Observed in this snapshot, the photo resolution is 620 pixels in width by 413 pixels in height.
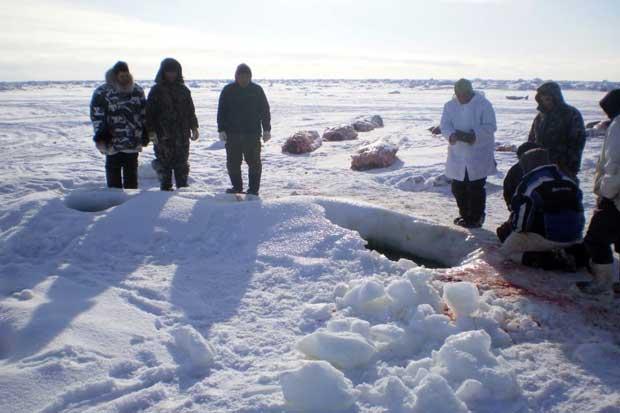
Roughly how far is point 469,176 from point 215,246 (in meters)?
2.70

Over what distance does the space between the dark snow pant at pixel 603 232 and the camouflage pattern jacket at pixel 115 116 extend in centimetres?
426

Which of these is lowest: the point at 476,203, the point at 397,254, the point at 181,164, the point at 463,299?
the point at 397,254

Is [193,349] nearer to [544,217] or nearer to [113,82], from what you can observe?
[544,217]

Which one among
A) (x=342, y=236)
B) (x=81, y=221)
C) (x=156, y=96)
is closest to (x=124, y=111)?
(x=156, y=96)

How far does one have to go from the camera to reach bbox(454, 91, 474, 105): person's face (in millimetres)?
4656

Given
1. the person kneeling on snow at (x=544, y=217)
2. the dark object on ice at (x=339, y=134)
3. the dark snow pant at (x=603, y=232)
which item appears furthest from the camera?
the dark object on ice at (x=339, y=134)

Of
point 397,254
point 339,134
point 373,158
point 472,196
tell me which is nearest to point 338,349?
point 397,254

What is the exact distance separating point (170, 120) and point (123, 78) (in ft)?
2.03

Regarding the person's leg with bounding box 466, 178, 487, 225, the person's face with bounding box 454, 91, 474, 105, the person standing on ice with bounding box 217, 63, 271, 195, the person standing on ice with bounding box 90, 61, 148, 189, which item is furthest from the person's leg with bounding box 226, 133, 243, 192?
the person's leg with bounding box 466, 178, 487, 225

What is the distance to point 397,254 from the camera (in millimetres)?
4449

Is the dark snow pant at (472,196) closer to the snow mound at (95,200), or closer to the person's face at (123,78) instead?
the snow mound at (95,200)

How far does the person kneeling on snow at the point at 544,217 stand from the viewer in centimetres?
349

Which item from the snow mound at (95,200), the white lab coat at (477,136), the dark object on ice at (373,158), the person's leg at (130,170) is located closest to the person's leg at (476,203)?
the white lab coat at (477,136)

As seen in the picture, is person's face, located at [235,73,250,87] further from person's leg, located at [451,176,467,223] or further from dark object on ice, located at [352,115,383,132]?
dark object on ice, located at [352,115,383,132]
